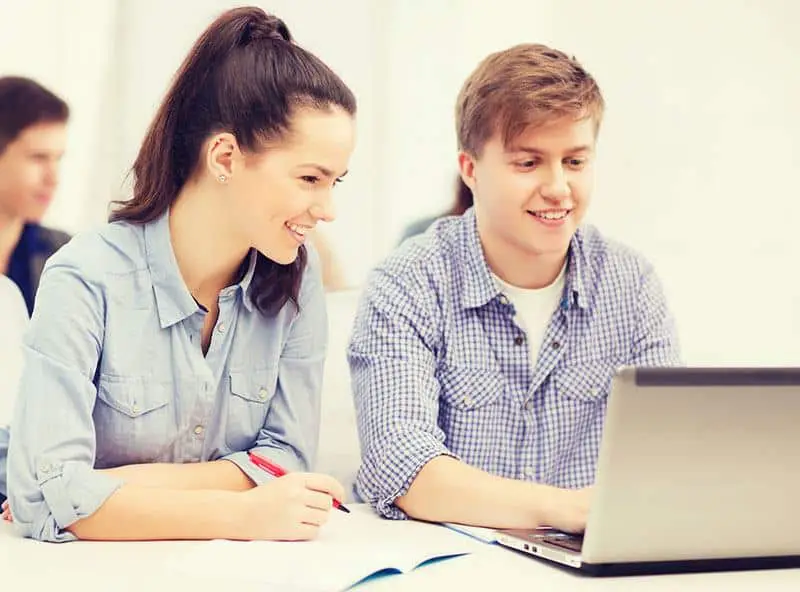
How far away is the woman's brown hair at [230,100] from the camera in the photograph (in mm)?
1396

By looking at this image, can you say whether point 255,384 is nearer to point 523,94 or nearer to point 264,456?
point 264,456

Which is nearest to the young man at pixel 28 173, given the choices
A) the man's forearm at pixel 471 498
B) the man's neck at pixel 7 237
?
the man's neck at pixel 7 237

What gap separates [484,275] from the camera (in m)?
1.70

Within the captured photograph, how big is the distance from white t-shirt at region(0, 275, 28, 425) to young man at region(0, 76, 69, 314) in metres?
0.02

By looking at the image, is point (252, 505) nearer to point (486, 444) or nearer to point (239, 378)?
point (239, 378)

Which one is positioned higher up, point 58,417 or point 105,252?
point 105,252

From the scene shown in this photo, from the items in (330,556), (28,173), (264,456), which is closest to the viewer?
(330,556)

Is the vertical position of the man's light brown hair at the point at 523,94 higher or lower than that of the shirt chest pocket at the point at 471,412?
higher

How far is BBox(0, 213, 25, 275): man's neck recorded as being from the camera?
6.44 feet

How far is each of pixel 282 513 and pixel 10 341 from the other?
0.92 meters

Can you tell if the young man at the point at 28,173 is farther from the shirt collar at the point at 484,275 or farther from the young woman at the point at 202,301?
the shirt collar at the point at 484,275

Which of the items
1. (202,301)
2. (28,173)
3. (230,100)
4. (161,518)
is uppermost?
(230,100)

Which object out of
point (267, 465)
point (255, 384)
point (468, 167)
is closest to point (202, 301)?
point (255, 384)

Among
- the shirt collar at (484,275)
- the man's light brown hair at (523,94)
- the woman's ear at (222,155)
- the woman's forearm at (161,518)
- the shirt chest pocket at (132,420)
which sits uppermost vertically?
the man's light brown hair at (523,94)
